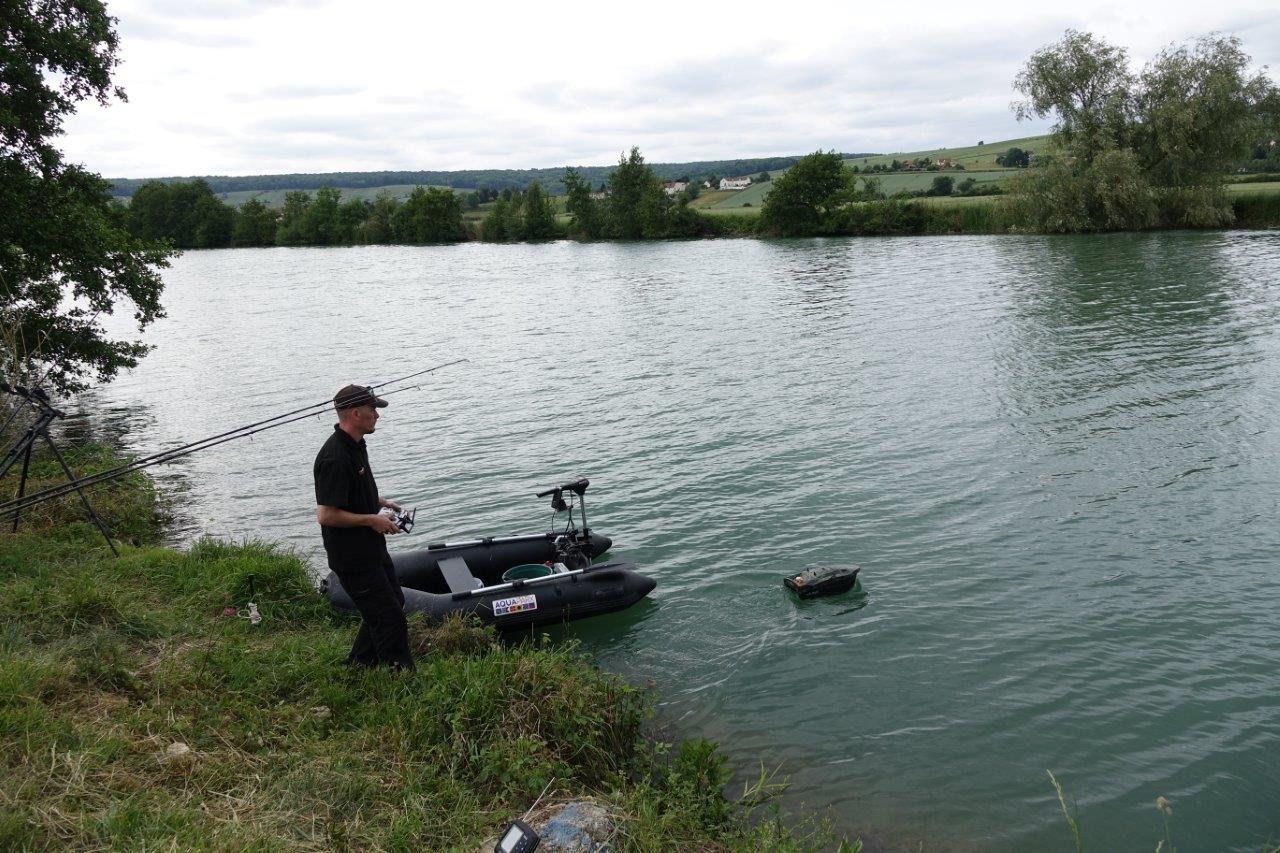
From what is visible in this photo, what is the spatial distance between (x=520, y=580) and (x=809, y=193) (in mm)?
62040

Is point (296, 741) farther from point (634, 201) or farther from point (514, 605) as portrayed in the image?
point (634, 201)

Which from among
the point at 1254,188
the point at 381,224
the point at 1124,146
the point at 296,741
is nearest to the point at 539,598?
the point at 296,741

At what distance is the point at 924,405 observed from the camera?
16734 mm

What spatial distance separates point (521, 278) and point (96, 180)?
1338 inches

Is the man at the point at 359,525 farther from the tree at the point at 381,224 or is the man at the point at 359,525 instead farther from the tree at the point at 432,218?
the tree at the point at 381,224

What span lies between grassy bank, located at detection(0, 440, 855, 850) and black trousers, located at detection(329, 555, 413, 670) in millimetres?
134

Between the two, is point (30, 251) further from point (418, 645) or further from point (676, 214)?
point (676, 214)

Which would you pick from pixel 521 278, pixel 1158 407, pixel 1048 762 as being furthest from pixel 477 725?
pixel 521 278

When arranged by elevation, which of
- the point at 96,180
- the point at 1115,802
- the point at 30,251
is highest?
the point at 96,180

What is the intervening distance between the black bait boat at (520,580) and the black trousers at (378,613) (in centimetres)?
161

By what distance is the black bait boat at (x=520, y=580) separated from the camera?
8.28 meters

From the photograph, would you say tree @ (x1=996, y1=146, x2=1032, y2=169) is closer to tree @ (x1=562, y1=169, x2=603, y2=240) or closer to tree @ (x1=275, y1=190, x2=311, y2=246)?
tree @ (x1=562, y1=169, x2=603, y2=240)

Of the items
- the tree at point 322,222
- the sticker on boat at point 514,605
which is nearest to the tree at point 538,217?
the tree at point 322,222

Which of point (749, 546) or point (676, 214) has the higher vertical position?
point (676, 214)
